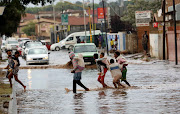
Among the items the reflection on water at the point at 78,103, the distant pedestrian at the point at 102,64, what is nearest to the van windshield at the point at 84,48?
the distant pedestrian at the point at 102,64

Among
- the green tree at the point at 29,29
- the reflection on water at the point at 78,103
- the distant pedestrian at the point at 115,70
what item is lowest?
the reflection on water at the point at 78,103

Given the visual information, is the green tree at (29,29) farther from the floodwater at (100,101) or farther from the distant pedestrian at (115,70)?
the distant pedestrian at (115,70)

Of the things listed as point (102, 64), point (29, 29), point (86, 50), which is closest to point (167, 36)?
point (86, 50)

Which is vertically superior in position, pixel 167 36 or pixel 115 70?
pixel 167 36

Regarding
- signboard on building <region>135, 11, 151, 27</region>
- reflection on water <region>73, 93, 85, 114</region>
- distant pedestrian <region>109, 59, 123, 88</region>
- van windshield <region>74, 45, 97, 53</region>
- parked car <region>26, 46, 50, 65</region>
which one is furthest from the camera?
signboard on building <region>135, 11, 151, 27</region>

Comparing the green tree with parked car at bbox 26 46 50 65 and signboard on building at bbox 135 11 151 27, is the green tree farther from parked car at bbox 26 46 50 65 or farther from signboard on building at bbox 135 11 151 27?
parked car at bbox 26 46 50 65

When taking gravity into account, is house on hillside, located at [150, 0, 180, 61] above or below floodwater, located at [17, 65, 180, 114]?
above

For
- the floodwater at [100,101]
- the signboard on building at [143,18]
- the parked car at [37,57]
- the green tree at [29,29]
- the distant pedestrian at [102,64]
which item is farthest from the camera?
the green tree at [29,29]

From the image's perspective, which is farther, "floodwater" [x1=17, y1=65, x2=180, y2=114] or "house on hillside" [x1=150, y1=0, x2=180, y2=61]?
"house on hillside" [x1=150, y1=0, x2=180, y2=61]

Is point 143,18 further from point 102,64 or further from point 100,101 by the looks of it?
point 100,101

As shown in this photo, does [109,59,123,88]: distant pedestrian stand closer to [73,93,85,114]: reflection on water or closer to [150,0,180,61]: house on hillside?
[73,93,85,114]: reflection on water

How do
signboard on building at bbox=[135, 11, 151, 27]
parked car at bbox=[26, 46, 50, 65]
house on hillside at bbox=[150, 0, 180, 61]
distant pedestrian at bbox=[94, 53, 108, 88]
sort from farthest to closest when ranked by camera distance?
signboard on building at bbox=[135, 11, 151, 27] → parked car at bbox=[26, 46, 50, 65] → house on hillside at bbox=[150, 0, 180, 61] → distant pedestrian at bbox=[94, 53, 108, 88]

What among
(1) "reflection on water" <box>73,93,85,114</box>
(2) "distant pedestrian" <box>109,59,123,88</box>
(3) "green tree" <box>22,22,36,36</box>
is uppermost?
(3) "green tree" <box>22,22,36,36</box>

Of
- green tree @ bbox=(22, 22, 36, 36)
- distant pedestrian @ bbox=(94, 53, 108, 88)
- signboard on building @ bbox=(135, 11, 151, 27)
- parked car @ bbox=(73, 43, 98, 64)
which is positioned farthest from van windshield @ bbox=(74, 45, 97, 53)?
green tree @ bbox=(22, 22, 36, 36)
